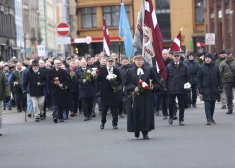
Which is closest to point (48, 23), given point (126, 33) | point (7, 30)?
point (7, 30)

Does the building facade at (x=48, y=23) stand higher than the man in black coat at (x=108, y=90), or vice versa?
the building facade at (x=48, y=23)

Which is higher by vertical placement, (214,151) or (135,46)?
(135,46)

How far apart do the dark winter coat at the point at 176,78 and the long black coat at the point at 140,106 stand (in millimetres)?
3592

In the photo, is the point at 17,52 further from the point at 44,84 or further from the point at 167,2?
the point at 44,84

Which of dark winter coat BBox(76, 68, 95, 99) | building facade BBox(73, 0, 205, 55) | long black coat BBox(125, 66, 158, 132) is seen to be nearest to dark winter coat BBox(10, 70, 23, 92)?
dark winter coat BBox(76, 68, 95, 99)

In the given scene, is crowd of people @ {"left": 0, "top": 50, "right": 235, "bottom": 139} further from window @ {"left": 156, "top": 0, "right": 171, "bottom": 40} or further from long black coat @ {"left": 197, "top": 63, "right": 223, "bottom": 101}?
window @ {"left": 156, "top": 0, "right": 171, "bottom": 40}

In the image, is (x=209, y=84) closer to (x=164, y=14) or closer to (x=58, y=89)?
(x=58, y=89)

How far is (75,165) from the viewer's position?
1345cm

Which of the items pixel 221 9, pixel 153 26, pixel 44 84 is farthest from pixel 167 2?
pixel 153 26

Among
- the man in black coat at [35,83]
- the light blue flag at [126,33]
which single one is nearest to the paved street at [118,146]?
the man in black coat at [35,83]

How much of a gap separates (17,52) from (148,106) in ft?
251

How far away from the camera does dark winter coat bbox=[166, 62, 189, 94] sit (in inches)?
830

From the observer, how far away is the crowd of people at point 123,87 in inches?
689

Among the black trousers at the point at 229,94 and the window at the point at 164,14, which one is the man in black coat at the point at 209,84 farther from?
the window at the point at 164,14
